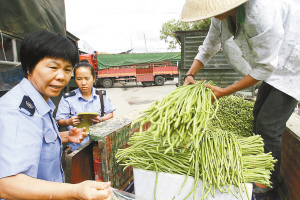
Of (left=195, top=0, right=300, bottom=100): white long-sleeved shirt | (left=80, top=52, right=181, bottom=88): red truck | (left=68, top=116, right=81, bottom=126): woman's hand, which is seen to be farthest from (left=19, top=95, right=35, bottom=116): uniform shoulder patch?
(left=80, top=52, right=181, bottom=88): red truck

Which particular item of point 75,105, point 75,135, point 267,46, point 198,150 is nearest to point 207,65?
point 267,46

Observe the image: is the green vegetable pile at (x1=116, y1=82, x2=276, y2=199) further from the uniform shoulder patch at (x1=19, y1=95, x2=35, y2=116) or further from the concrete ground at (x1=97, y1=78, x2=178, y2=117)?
the concrete ground at (x1=97, y1=78, x2=178, y2=117)

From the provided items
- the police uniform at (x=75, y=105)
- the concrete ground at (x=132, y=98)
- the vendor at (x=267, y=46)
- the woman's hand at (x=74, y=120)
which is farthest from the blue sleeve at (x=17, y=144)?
the concrete ground at (x=132, y=98)

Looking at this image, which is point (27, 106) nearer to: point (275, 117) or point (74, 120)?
point (74, 120)

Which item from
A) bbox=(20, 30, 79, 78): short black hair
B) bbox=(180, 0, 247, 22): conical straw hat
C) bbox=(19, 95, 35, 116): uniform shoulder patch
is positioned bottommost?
bbox=(19, 95, 35, 116): uniform shoulder patch

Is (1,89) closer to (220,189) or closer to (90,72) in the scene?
(90,72)

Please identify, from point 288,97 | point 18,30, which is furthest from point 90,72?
point 288,97

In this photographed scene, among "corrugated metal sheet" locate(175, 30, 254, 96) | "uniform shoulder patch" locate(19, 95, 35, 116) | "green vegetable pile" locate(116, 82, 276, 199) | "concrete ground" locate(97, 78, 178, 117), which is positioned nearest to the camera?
"uniform shoulder patch" locate(19, 95, 35, 116)

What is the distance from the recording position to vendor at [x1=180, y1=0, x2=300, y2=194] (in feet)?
4.78

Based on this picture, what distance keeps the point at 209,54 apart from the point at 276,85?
80 cm

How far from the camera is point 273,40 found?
149cm

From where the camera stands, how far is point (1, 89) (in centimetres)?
231

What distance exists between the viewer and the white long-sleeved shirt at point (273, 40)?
1470 mm

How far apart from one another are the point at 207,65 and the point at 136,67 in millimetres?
11545
